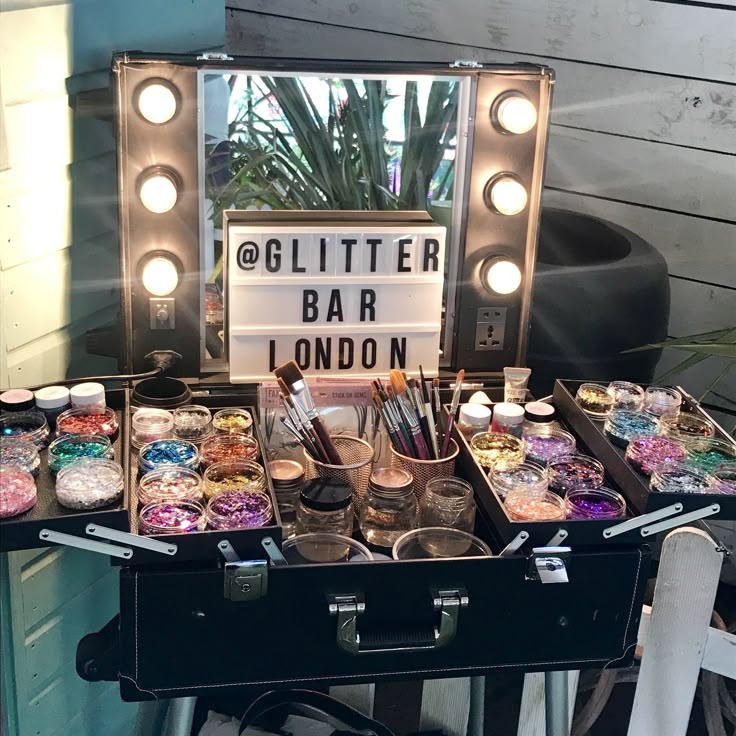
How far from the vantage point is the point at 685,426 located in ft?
4.07

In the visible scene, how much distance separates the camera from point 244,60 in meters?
1.21

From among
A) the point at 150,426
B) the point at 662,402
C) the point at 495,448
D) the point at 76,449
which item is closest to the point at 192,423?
the point at 150,426

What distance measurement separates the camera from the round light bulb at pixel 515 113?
1.27 meters

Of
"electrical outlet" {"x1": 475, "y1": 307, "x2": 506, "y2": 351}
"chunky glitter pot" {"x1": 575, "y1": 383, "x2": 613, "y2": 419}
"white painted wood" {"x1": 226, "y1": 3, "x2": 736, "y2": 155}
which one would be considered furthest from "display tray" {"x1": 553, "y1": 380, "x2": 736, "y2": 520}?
"white painted wood" {"x1": 226, "y1": 3, "x2": 736, "y2": 155}

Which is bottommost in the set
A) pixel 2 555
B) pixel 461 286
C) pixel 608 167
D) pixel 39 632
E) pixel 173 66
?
pixel 39 632

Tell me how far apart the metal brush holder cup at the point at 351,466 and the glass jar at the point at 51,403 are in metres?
0.30

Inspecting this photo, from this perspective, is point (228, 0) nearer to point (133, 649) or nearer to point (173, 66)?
point (173, 66)

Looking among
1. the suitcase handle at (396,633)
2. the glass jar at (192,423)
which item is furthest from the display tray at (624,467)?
the glass jar at (192,423)

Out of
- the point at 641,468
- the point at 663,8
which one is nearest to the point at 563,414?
the point at 641,468

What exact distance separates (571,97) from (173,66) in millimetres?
922

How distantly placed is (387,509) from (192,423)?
0.26m

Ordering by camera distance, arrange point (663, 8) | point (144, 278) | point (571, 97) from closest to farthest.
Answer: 1. point (144, 278)
2. point (663, 8)
3. point (571, 97)

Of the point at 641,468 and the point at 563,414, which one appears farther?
the point at 563,414

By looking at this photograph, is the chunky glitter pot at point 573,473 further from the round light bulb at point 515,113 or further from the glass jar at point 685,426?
the round light bulb at point 515,113
